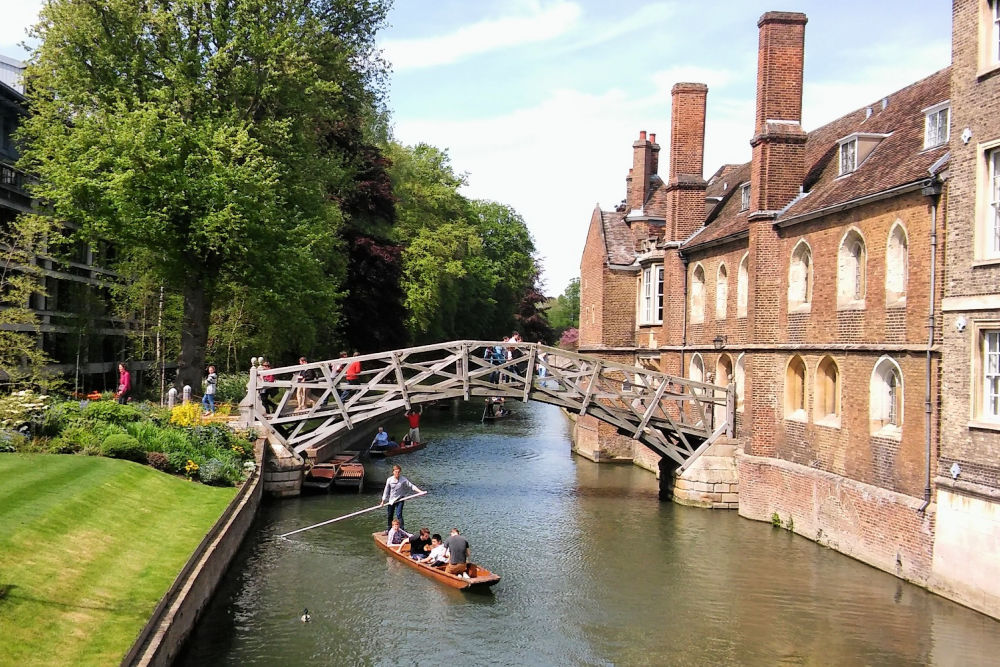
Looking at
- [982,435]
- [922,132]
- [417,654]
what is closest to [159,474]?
[417,654]

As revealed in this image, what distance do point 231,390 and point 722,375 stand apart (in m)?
16.2

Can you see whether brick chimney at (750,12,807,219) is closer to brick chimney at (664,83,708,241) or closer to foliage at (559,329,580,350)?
brick chimney at (664,83,708,241)

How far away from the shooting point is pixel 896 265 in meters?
18.2

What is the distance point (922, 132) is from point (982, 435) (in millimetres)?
7565

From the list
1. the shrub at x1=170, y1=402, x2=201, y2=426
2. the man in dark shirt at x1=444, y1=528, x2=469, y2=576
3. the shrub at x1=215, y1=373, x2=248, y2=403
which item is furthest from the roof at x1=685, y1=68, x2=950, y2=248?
the shrub at x1=215, y1=373, x2=248, y2=403

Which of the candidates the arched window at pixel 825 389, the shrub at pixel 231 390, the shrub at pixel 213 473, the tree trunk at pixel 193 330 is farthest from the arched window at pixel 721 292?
the shrub at pixel 231 390

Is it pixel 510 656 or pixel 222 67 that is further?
pixel 222 67

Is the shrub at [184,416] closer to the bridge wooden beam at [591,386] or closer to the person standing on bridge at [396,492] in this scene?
the person standing on bridge at [396,492]

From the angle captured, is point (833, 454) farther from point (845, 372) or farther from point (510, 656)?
point (510, 656)

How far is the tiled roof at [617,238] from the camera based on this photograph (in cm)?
3419

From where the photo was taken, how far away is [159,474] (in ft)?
62.3

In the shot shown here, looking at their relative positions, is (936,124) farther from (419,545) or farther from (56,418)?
(56,418)

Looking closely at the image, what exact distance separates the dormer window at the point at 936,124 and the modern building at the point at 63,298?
2332 centimetres

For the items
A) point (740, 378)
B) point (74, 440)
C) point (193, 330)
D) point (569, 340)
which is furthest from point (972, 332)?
point (569, 340)
